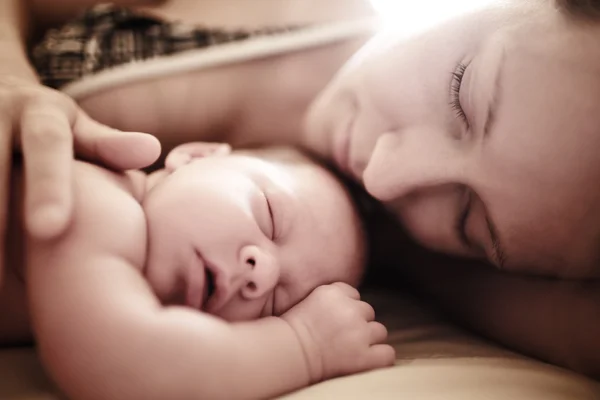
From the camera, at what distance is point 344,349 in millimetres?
654

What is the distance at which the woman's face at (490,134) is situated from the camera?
2.23ft

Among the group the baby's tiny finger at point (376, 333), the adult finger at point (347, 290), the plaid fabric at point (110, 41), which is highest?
the plaid fabric at point (110, 41)

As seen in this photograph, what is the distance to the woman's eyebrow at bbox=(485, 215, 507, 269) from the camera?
772mm

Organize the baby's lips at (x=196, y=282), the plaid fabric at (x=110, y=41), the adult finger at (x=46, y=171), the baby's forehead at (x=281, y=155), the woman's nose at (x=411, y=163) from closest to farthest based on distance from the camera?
the adult finger at (x=46, y=171), the baby's lips at (x=196, y=282), the woman's nose at (x=411, y=163), the baby's forehead at (x=281, y=155), the plaid fabric at (x=110, y=41)

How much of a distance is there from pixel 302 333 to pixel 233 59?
Result: 1.88ft

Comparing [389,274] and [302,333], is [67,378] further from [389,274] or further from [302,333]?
[389,274]

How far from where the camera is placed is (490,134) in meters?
0.72

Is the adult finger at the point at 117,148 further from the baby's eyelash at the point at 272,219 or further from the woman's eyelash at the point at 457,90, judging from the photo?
the woman's eyelash at the point at 457,90

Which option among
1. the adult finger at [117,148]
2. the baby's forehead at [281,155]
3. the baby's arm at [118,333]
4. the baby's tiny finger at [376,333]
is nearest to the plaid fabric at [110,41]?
the baby's forehead at [281,155]

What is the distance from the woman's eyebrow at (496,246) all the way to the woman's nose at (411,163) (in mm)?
76

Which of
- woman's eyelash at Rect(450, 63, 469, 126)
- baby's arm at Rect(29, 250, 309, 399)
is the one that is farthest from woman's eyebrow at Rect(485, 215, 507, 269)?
baby's arm at Rect(29, 250, 309, 399)

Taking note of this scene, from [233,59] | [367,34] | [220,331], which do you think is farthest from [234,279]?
[367,34]

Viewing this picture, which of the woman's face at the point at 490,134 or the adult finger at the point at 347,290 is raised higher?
the woman's face at the point at 490,134

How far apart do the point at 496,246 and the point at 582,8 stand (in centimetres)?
33
